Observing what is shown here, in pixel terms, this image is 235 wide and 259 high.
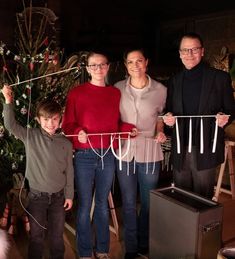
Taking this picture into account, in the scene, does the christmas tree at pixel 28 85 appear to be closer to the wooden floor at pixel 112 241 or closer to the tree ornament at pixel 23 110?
the tree ornament at pixel 23 110

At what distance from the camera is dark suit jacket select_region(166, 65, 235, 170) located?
7.62 ft

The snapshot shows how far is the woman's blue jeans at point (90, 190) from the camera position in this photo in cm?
236

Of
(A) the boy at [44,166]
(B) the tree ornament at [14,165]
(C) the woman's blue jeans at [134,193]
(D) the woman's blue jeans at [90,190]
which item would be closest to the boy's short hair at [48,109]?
(A) the boy at [44,166]

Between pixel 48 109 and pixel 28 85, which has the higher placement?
pixel 28 85

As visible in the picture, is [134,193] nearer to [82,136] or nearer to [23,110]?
[82,136]

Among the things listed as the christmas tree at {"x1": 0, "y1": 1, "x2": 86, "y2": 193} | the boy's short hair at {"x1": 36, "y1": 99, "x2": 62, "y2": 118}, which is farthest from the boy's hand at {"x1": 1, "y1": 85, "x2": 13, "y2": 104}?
the christmas tree at {"x1": 0, "y1": 1, "x2": 86, "y2": 193}

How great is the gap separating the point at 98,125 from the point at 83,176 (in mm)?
356

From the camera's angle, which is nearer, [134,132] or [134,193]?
[134,132]

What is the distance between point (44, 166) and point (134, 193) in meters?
0.70

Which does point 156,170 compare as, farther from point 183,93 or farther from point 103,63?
point 103,63

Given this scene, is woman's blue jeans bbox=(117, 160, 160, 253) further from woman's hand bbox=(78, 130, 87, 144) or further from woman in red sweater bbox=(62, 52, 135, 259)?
woman's hand bbox=(78, 130, 87, 144)

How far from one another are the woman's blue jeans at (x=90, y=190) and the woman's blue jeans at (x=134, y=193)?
119 mm

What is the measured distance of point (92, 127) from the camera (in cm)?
236

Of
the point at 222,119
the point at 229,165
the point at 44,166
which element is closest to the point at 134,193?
the point at 44,166
